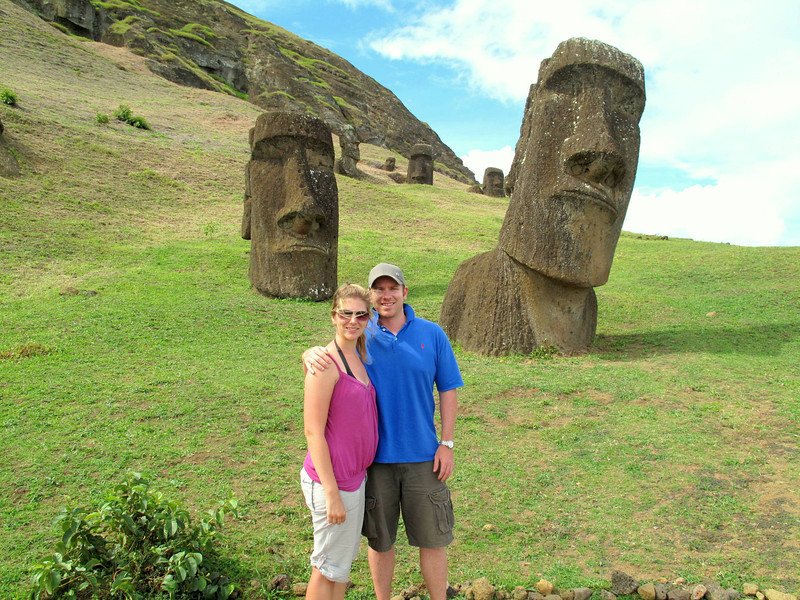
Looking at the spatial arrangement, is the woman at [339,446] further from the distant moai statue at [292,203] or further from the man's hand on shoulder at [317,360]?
the distant moai statue at [292,203]

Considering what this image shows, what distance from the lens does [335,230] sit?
38.0ft

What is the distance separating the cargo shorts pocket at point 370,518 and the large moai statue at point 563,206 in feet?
17.0

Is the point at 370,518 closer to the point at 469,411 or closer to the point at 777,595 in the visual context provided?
the point at 777,595

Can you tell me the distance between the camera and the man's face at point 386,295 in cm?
309

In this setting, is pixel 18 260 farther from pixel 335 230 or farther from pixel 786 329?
pixel 786 329

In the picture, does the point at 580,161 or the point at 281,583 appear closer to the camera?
the point at 281,583

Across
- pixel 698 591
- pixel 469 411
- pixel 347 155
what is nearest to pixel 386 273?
pixel 698 591

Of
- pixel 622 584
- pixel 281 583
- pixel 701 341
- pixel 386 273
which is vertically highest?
pixel 386 273

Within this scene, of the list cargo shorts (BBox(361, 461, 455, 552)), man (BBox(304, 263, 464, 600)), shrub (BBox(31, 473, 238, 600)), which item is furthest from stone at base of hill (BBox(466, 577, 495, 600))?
shrub (BBox(31, 473, 238, 600))

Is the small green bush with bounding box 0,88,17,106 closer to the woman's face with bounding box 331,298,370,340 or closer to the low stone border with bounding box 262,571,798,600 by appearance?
the low stone border with bounding box 262,571,798,600

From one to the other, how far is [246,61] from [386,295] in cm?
5743

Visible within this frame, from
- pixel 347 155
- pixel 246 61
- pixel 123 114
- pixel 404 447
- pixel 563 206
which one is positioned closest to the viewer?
pixel 404 447

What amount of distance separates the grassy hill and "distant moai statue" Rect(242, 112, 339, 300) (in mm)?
550

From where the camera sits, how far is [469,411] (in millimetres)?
6102
